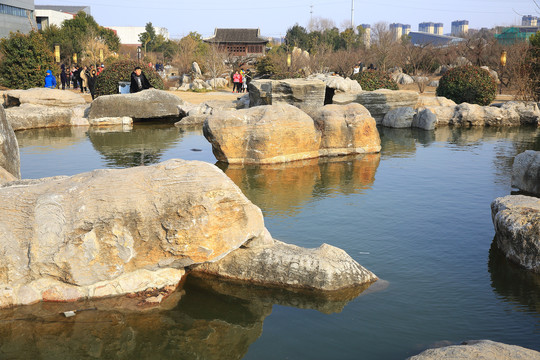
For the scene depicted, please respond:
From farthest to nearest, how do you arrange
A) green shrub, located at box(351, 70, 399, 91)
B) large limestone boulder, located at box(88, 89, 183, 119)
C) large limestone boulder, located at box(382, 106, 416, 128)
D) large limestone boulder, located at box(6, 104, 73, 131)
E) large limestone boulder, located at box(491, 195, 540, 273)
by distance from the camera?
green shrub, located at box(351, 70, 399, 91), large limestone boulder, located at box(382, 106, 416, 128), large limestone boulder, located at box(88, 89, 183, 119), large limestone boulder, located at box(6, 104, 73, 131), large limestone boulder, located at box(491, 195, 540, 273)

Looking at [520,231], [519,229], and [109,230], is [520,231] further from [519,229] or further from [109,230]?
[109,230]

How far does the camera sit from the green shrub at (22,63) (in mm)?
24812

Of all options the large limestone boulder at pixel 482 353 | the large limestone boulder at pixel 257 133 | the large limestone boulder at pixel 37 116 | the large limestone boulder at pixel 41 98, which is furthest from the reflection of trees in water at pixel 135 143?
the large limestone boulder at pixel 482 353

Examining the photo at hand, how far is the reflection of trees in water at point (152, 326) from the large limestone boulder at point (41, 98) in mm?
15385

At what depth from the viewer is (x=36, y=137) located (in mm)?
15578

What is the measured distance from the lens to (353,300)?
18.1ft

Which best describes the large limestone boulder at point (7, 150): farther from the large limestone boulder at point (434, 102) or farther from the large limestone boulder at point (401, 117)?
the large limestone boulder at point (434, 102)

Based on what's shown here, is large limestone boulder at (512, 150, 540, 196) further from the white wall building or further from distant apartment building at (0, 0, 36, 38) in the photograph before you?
the white wall building

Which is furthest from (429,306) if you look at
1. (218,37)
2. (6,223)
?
(218,37)

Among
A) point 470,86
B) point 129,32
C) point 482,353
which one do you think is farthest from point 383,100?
point 129,32

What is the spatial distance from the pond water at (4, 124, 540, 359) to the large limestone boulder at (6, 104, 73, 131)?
674cm

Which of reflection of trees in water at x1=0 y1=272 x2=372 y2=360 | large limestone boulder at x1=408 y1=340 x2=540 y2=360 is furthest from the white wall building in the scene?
large limestone boulder at x1=408 y1=340 x2=540 y2=360

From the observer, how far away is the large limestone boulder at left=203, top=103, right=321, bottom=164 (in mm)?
11383

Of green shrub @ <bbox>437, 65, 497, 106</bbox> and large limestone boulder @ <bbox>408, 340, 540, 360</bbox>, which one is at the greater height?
green shrub @ <bbox>437, 65, 497, 106</bbox>
